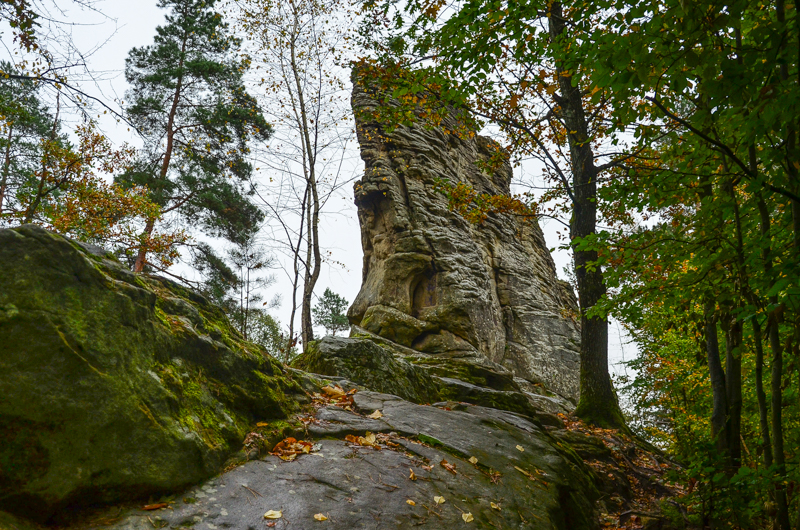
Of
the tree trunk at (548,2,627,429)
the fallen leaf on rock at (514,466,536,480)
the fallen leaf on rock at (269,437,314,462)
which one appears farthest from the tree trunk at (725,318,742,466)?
the tree trunk at (548,2,627,429)

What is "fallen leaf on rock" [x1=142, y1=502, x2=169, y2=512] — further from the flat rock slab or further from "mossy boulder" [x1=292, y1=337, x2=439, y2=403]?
"mossy boulder" [x1=292, y1=337, x2=439, y2=403]

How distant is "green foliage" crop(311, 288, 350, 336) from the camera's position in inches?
1455

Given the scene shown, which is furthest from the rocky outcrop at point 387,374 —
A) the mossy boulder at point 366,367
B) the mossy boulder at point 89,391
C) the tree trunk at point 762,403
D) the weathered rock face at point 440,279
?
the weathered rock face at point 440,279

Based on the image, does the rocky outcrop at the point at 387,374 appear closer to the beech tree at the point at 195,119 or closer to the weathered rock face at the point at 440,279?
the weathered rock face at the point at 440,279

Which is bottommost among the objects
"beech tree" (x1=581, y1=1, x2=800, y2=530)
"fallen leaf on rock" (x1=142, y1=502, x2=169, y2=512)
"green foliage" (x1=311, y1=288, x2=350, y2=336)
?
"fallen leaf on rock" (x1=142, y1=502, x2=169, y2=512)

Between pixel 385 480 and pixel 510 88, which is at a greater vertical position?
pixel 510 88

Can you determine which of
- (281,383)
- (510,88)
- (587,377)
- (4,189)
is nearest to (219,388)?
(281,383)

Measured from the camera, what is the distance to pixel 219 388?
374cm

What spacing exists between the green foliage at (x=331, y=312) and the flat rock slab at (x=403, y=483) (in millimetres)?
31620

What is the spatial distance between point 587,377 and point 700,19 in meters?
7.85

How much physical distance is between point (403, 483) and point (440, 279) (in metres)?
11.3

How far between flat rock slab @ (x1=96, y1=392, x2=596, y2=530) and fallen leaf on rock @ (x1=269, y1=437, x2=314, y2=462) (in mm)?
76

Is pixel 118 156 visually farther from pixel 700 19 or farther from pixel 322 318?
pixel 322 318

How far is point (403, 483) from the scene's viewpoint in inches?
139
